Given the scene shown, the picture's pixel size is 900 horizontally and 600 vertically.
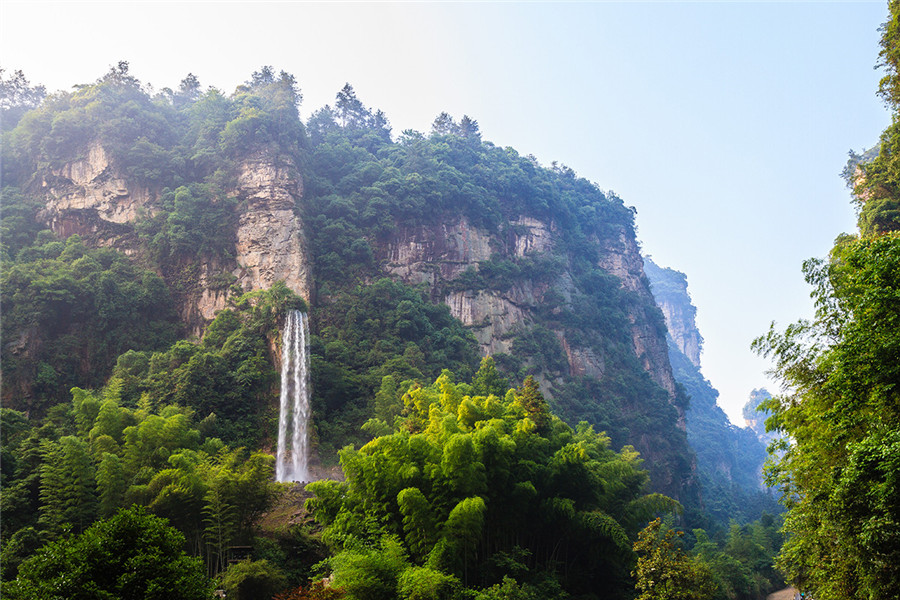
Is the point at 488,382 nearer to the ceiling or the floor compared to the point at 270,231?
nearer to the floor

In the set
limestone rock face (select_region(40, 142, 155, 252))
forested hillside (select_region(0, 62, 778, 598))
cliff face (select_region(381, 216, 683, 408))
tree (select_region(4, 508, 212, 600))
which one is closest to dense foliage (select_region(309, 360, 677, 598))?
forested hillside (select_region(0, 62, 778, 598))

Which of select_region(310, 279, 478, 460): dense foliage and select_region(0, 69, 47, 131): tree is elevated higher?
select_region(0, 69, 47, 131): tree

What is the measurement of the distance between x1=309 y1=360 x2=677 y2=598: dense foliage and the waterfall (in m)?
8.81

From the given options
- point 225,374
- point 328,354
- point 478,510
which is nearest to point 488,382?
point 328,354

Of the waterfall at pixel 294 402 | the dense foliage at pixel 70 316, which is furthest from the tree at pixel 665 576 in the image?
the dense foliage at pixel 70 316

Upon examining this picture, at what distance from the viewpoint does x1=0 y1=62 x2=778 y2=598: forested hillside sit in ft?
38.8

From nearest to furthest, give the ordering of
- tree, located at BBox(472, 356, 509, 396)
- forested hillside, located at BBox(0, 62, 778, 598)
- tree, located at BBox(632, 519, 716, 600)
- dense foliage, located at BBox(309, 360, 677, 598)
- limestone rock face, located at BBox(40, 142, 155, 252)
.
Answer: tree, located at BBox(632, 519, 716, 600) → dense foliage, located at BBox(309, 360, 677, 598) → forested hillside, located at BBox(0, 62, 778, 598) → tree, located at BBox(472, 356, 509, 396) → limestone rock face, located at BBox(40, 142, 155, 252)

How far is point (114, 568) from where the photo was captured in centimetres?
683

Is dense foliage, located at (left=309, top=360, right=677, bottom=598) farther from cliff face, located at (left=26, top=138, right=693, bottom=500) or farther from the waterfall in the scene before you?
cliff face, located at (left=26, top=138, right=693, bottom=500)

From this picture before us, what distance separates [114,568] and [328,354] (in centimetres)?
1940

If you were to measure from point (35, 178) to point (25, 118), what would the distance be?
3792mm

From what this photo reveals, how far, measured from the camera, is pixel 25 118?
3073 cm

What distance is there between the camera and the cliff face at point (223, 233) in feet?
90.8

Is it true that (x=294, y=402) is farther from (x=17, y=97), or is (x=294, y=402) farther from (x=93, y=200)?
(x=17, y=97)
